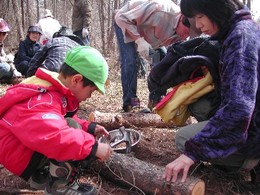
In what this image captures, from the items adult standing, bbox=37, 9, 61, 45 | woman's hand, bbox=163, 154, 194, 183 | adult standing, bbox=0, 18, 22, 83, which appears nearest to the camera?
woman's hand, bbox=163, 154, 194, 183

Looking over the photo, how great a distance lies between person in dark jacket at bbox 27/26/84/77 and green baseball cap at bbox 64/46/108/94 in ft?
4.95

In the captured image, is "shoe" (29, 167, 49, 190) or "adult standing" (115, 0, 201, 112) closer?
"shoe" (29, 167, 49, 190)

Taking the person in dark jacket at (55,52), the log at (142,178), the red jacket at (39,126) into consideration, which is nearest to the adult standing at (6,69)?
the person in dark jacket at (55,52)

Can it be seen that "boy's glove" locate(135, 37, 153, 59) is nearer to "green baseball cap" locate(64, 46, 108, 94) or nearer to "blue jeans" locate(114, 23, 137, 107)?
"blue jeans" locate(114, 23, 137, 107)

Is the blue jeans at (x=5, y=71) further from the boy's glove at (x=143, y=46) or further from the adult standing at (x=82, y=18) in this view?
the boy's glove at (x=143, y=46)

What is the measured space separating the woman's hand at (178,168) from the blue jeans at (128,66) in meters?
2.35

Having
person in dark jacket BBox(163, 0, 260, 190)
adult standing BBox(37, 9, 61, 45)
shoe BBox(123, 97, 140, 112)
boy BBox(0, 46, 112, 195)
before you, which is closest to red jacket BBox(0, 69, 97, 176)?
boy BBox(0, 46, 112, 195)

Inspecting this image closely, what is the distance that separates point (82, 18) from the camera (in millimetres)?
6773

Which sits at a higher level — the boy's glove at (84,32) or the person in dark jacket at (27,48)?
the boy's glove at (84,32)

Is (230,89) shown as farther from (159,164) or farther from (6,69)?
(6,69)

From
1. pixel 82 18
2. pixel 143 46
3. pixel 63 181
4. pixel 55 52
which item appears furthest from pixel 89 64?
pixel 82 18

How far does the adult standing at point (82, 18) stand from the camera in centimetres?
661

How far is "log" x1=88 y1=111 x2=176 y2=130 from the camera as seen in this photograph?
11.4 ft

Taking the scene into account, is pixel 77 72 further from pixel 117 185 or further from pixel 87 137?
pixel 117 185
